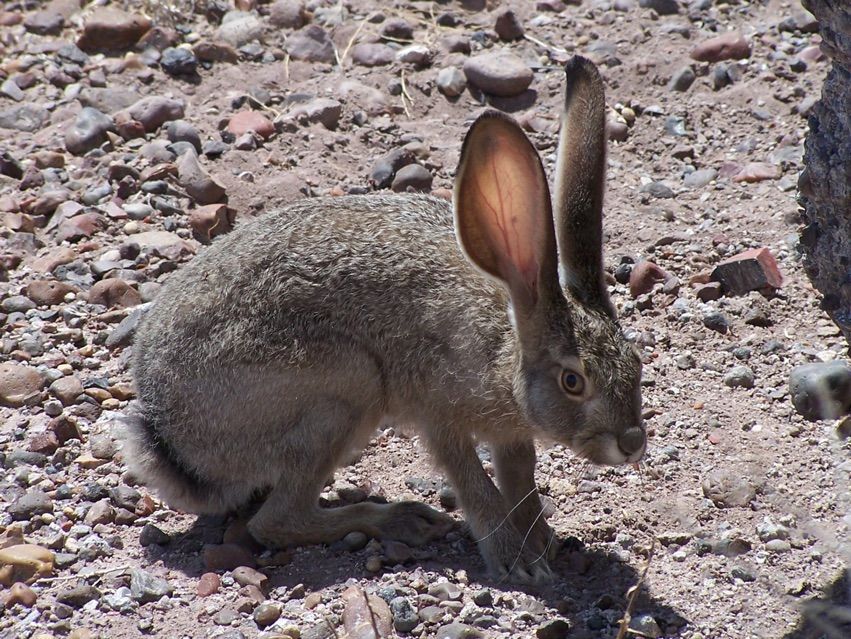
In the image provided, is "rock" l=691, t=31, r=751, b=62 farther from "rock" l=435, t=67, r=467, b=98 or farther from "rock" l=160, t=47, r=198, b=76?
"rock" l=160, t=47, r=198, b=76

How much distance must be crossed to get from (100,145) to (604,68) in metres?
4.21

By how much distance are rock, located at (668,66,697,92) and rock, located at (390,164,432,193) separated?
7.84ft

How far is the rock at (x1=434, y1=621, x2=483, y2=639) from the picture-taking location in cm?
545

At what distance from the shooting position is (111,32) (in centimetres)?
1038

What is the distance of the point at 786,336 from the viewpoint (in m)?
7.51

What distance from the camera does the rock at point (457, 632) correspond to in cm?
545

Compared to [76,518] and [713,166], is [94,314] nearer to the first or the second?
[76,518]

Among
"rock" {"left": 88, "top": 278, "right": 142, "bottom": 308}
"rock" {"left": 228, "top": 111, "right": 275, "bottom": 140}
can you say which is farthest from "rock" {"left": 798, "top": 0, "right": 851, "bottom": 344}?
"rock" {"left": 228, "top": 111, "right": 275, "bottom": 140}

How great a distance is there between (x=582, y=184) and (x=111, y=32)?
5976 millimetres

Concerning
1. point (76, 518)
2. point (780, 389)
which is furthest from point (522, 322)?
point (76, 518)

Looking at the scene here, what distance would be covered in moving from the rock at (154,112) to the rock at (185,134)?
18 centimetres

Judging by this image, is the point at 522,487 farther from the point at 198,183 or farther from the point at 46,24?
the point at 46,24

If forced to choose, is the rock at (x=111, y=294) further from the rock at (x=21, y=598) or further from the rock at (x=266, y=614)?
the rock at (x=266, y=614)

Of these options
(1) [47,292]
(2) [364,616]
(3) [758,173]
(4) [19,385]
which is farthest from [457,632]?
(3) [758,173]
